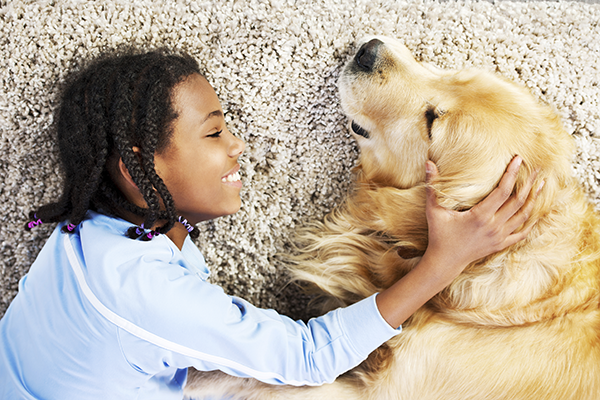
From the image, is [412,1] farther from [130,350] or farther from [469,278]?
[130,350]

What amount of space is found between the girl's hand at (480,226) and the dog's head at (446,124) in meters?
0.03

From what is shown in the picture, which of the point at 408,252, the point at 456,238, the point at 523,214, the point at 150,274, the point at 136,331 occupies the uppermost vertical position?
the point at 523,214

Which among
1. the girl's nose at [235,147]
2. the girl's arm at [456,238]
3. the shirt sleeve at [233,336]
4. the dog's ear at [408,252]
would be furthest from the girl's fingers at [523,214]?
the girl's nose at [235,147]

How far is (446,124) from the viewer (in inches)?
49.6

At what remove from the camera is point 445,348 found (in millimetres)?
1289

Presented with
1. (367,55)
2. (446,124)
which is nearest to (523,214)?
(446,124)

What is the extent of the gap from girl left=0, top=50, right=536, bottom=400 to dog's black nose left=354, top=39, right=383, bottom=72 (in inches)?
16.1

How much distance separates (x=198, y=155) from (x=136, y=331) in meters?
0.52

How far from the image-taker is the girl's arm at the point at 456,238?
1207 mm

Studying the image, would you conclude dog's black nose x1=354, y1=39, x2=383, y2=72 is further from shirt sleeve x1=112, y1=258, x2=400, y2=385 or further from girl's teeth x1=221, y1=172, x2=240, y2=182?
shirt sleeve x1=112, y1=258, x2=400, y2=385

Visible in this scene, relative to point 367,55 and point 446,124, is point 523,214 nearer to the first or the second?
point 446,124

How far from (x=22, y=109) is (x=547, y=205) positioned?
5.98 ft

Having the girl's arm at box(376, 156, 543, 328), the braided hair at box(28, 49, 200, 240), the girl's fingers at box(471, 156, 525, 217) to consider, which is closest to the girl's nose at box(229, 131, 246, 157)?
the braided hair at box(28, 49, 200, 240)

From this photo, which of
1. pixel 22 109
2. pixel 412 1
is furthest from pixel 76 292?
pixel 412 1
